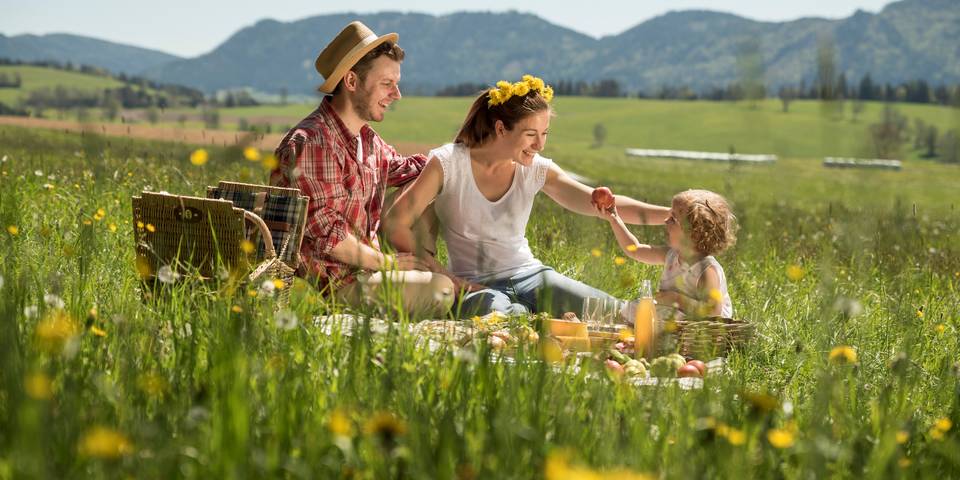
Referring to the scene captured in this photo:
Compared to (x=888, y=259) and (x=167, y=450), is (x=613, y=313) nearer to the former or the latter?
(x=167, y=450)

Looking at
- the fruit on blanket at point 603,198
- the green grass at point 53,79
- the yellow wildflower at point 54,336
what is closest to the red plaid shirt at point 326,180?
the fruit on blanket at point 603,198

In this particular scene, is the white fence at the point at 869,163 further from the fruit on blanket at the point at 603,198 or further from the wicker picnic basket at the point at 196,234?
the fruit on blanket at the point at 603,198

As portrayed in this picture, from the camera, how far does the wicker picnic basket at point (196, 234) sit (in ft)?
15.1

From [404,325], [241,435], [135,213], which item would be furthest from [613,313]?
[241,435]

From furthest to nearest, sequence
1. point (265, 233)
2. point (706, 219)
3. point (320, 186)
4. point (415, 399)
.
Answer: point (320, 186)
point (706, 219)
point (265, 233)
point (415, 399)

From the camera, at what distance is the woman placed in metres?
5.70

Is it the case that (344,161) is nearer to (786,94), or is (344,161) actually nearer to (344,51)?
(344,51)

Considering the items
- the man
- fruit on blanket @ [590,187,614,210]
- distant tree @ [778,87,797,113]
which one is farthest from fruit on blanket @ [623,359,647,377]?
distant tree @ [778,87,797,113]

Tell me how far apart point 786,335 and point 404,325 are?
2.88m

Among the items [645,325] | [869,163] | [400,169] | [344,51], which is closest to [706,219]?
[645,325]

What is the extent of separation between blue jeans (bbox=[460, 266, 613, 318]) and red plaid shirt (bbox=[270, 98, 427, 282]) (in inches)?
31.2

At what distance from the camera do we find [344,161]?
5.55 metres

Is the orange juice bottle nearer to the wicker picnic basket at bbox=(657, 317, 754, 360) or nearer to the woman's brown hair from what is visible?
the wicker picnic basket at bbox=(657, 317, 754, 360)

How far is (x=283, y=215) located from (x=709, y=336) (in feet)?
8.01
